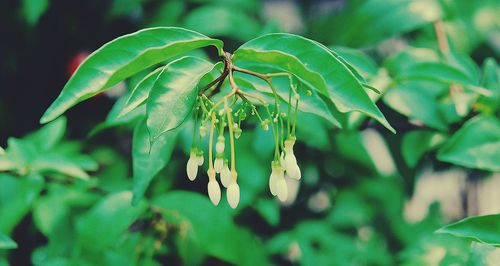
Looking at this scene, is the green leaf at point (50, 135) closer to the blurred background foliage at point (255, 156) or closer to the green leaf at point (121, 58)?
the blurred background foliage at point (255, 156)

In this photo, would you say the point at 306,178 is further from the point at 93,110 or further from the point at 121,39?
the point at 121,39

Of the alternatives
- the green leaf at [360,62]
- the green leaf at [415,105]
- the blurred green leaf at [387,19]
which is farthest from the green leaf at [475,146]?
the blurred green leaf at [387,19]

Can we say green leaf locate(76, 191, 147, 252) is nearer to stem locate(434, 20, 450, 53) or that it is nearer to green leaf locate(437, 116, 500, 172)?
green leaf locate(437, 116, 500, 172)

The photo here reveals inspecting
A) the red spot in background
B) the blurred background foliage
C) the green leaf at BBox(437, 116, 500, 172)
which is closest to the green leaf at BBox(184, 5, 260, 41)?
the blurred background foliage

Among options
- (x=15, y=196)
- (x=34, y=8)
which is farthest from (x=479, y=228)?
(x=34, y=8)

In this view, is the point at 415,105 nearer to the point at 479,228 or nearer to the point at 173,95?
the point at 479,228

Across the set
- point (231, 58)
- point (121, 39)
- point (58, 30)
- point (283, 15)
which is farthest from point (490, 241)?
point (283, 15)
